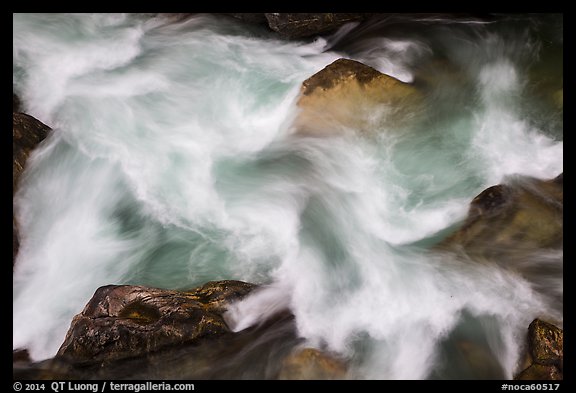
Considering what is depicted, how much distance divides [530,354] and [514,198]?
2.77 meters

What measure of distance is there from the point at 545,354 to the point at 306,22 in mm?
8387

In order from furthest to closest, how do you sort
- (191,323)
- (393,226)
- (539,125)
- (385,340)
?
(539,125) < (393,226) < (385,340) < (191,323)

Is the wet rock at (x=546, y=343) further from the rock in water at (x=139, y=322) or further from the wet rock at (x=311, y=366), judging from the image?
the rock in water at (x=139, y=322)

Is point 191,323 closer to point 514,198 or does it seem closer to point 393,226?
point 393,226

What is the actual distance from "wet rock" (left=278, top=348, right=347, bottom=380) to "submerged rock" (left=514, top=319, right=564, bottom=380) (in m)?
2.91

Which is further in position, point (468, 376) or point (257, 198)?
point (257, 198)

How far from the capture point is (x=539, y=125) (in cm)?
921

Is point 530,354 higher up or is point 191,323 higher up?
point 191,323

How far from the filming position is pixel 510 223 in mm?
Answer: 8023

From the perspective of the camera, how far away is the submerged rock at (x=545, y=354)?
22.8 ft

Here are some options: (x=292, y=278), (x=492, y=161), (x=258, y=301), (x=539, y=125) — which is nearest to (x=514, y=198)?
(x=492, y=161)

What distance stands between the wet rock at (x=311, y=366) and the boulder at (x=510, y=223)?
9.78ft

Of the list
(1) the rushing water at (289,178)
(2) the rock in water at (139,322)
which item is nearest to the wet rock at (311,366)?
(1) the rushing water at (289,178)

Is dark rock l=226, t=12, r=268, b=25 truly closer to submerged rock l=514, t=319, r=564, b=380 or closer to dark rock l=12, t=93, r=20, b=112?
dark rock l=12, t=93, r=20, b=112
